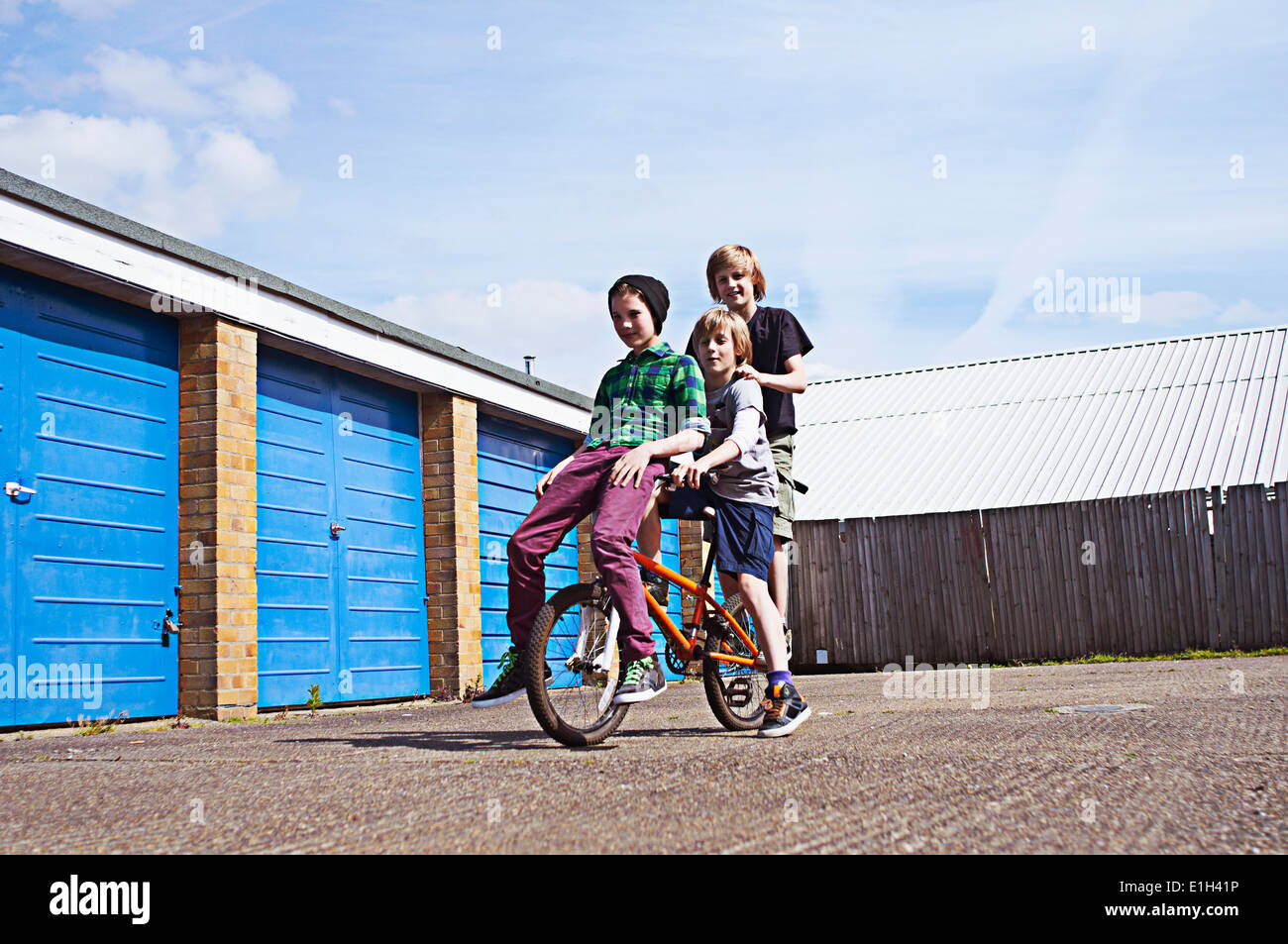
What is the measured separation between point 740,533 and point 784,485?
0.61 m

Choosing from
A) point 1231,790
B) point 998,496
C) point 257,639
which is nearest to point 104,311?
point 257,639

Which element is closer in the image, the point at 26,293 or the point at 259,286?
the point at 26,293

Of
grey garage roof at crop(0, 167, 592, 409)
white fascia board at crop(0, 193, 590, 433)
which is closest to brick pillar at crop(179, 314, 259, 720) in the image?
white fascia board at crop(0, 193, 590, 433)

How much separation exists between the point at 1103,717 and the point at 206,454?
15.2ft

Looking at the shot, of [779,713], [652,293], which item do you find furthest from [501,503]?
[779,713]

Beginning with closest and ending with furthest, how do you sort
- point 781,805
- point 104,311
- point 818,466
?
point 781,805 → point 104,311 → point 818,466

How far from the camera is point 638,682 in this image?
11.9 feet

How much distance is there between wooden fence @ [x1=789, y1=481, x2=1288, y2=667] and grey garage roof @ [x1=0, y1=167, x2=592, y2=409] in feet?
20.5

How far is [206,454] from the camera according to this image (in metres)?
6.02

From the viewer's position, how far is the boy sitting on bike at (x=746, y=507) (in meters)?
3.87

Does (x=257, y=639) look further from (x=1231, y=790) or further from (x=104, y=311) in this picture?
(x=1231, y=790)

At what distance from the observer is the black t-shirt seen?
4.61 m

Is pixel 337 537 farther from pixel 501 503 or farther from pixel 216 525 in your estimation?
pixel 501 503

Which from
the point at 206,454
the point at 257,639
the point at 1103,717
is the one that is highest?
the point at 206,454
